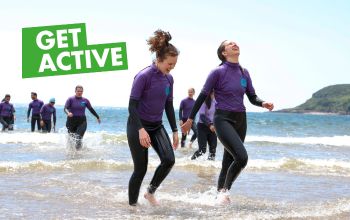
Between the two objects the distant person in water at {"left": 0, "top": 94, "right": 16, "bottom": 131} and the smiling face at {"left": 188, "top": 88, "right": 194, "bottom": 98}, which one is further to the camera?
the distant person in water at {"left": 0, "top": 94, "right": 16, "bottom": 131}

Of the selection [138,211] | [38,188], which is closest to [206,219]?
[138,211]

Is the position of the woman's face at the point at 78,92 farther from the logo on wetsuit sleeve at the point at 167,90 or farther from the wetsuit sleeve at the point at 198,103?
the logo on wetsuit sleeve at the point at 167,90

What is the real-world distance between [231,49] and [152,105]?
4.48ft

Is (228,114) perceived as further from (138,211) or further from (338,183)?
(338,183)

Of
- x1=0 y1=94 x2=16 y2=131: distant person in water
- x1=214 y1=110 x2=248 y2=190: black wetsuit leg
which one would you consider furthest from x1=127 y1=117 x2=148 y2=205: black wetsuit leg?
x1=0 y1=94 x2=16 y2=131: distant person in water

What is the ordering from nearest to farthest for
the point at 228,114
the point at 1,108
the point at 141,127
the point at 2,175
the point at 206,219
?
the point at 206,219 → the point at 141,127 → the point at 228,114 → the point at 2,175 → the point at 1,108

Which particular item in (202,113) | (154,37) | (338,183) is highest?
(154,37)

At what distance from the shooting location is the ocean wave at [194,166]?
35.9 ft

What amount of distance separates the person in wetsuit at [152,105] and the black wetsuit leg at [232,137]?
0.75 meters

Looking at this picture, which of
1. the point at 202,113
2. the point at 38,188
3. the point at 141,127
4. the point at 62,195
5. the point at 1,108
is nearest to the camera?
the point at 141,127

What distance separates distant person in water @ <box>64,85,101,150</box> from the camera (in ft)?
48.0

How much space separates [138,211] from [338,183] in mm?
4882

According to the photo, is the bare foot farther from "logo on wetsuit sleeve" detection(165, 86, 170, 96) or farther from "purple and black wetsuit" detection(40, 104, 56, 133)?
"purple and black wetsuit" detection(40, 104, 56, 133)

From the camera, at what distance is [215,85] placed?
7008 millimetres
